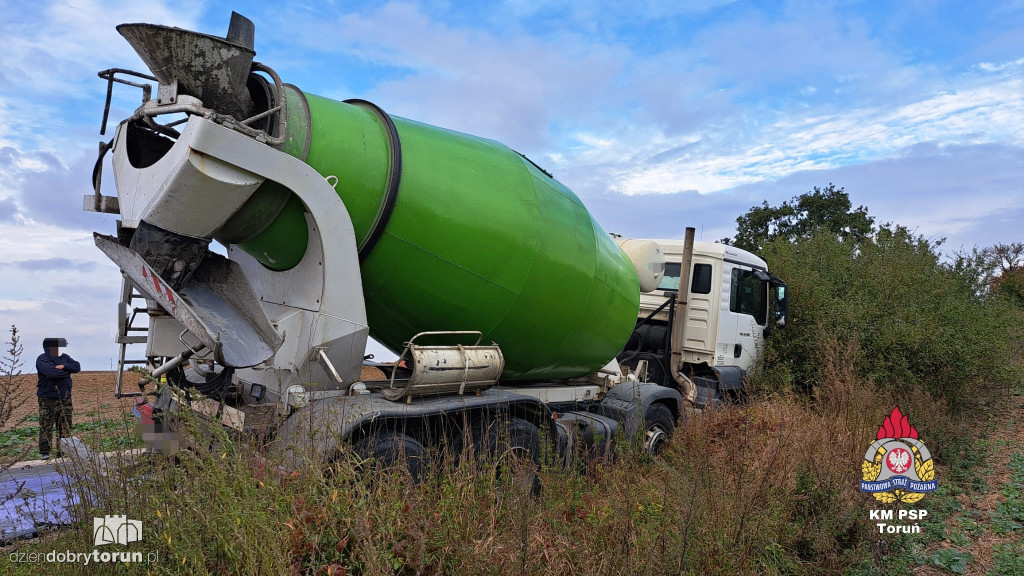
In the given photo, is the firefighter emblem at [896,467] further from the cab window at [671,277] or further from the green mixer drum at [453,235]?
the cab window at [671,277]

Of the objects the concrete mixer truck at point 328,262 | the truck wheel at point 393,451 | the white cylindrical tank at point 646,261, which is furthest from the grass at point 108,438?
the white cylindrical tank at point 646,261

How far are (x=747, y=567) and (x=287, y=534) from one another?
100.0 inches

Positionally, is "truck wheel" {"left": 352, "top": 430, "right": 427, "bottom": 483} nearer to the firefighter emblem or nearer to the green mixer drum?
the green mixer drum

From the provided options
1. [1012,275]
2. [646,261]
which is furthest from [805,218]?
[646,261]

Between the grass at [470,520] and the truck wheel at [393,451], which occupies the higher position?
the truck wheel at [393,451]

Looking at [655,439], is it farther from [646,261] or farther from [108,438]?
[108,438]

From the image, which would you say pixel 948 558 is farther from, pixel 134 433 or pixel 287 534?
pixel 134 433

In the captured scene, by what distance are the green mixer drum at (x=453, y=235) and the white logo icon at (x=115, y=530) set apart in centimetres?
199

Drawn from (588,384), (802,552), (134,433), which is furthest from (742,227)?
(134,433)

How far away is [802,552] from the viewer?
4.26 metres

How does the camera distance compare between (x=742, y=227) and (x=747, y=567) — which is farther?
(x=742, y=227)

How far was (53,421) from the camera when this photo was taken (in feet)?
20.8

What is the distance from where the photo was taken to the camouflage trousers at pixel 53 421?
397 cm

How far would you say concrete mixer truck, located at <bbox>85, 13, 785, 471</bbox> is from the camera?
3928 mm
